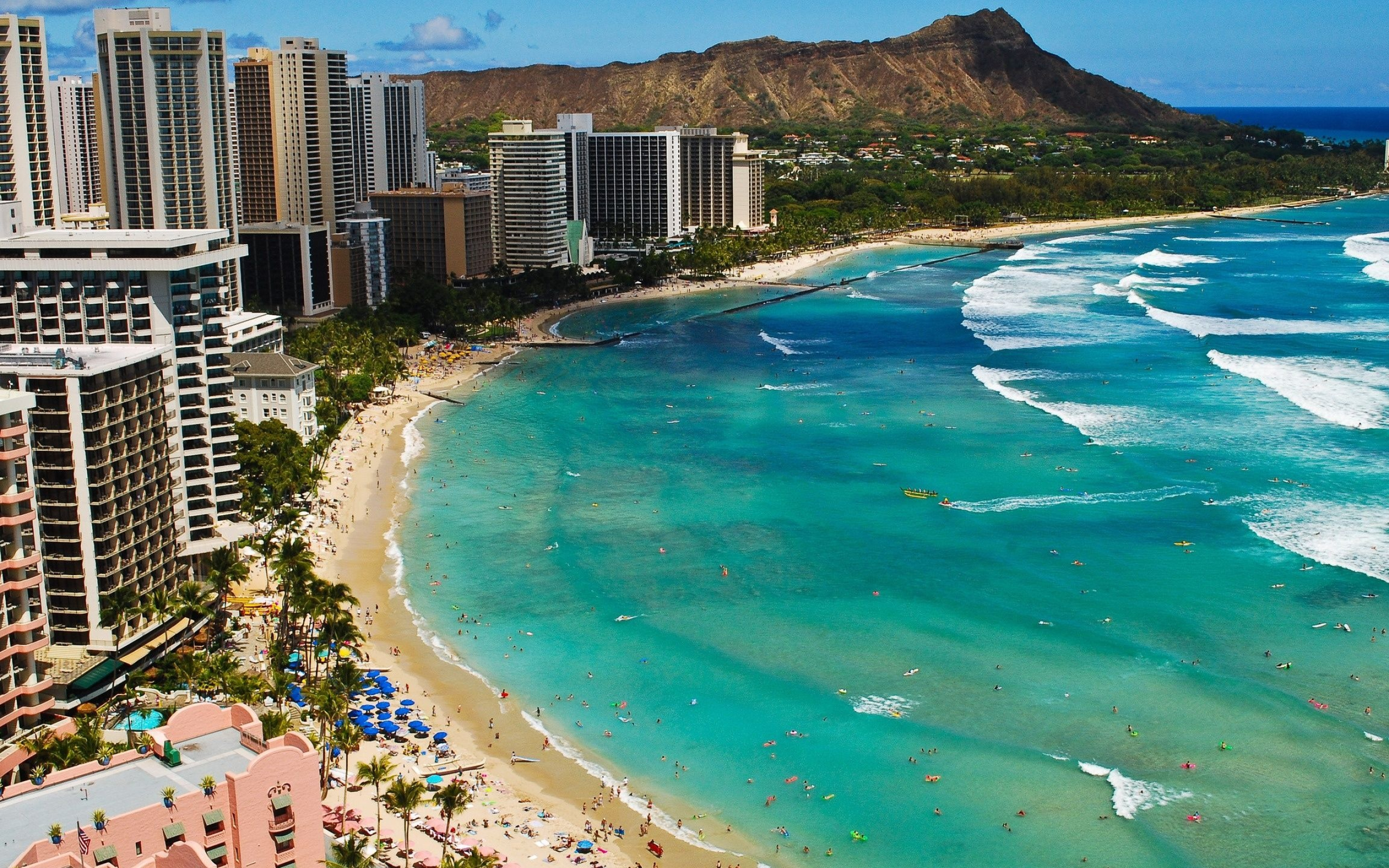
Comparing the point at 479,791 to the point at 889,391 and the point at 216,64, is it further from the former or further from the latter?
the point at 216,64

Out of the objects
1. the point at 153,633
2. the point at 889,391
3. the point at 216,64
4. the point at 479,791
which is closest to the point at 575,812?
the point at 479,791

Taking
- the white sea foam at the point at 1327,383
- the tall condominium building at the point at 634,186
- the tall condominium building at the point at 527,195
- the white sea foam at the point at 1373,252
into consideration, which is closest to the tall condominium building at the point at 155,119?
the tall condominium building at the point at 527,195

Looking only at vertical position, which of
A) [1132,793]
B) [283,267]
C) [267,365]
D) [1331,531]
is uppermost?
[283,267]

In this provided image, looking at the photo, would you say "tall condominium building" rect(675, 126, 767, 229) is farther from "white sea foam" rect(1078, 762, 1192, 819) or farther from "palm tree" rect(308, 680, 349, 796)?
"white sea foam" rect(1078, 762, 1192, 819)

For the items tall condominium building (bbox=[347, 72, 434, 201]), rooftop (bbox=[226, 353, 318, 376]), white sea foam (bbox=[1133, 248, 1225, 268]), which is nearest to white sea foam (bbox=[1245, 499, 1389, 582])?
rooftop (bbox=[226, 353, 318, 376])

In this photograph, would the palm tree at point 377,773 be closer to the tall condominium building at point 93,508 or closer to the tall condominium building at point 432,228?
the tall condominium building at point 93,508

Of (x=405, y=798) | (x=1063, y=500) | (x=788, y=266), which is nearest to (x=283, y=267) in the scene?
(x=1063, y=500)

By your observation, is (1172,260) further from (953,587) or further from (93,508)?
(93,508)
